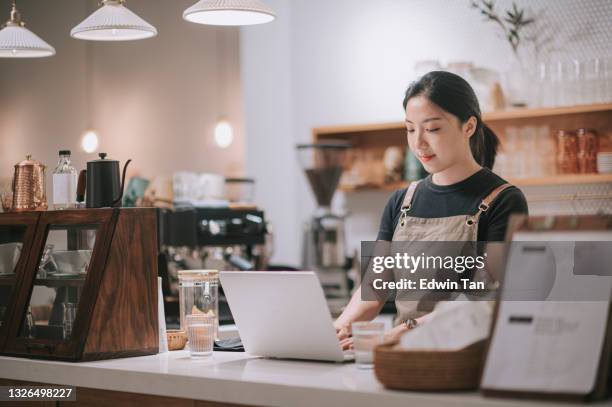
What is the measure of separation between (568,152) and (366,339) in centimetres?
341

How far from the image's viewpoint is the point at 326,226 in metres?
5.93

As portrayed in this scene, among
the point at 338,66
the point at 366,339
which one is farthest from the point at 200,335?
the point at 338,66

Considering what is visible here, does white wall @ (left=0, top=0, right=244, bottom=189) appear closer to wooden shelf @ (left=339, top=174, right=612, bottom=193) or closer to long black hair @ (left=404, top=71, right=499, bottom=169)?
wooden shelf @ (left=339, top=174, right=612, bottom=193)

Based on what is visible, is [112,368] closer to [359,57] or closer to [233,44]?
[359,57]

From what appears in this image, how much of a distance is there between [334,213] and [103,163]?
3.52m

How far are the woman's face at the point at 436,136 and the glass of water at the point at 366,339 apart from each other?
2.39ft

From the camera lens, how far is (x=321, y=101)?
21.3ft

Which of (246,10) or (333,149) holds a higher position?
(246,10)

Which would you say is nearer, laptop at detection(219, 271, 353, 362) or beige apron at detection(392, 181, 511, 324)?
laptop at detection(219, 271, 353, 362)

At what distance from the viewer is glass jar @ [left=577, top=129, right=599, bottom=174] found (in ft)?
17.1

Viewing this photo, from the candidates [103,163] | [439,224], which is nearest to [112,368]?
[103,163]

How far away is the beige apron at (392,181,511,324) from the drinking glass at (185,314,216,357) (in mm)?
617

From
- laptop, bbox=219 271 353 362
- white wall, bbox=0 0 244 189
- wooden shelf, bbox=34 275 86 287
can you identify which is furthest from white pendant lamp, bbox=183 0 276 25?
white wall, bbox=0 0 244 189

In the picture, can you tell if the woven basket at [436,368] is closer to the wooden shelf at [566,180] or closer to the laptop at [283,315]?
the laptop at [283,315]
